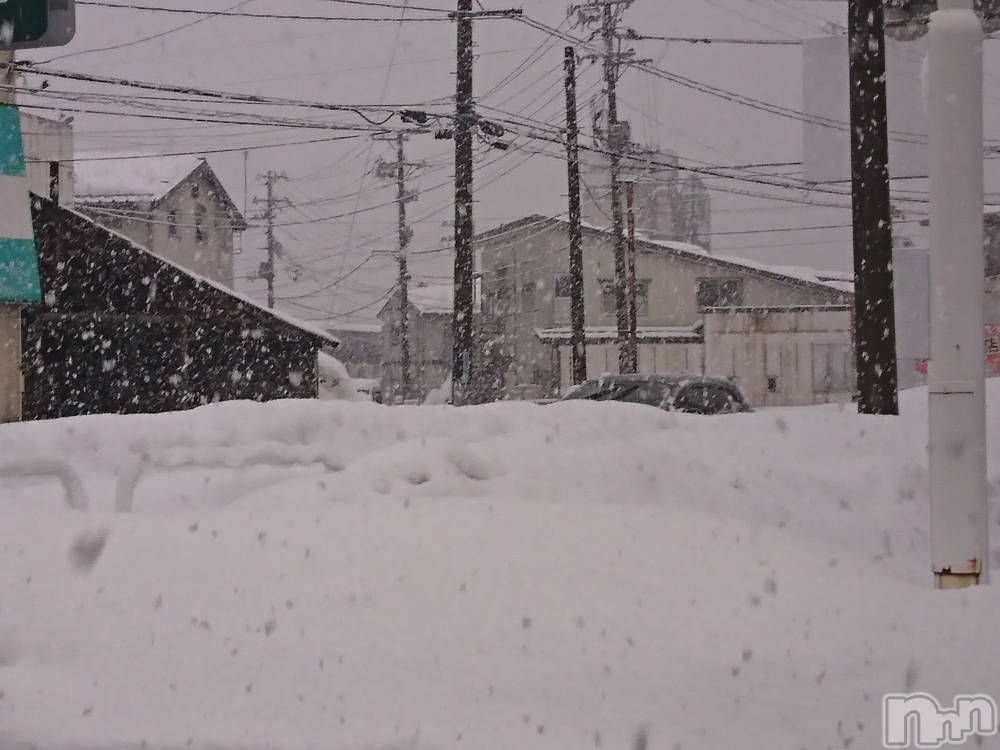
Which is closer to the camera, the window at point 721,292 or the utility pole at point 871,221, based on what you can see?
the utility pole at point 871,221

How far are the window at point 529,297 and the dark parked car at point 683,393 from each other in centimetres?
2676

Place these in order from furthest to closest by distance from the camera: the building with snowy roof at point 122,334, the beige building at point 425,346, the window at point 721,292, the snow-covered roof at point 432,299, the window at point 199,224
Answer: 1. the snow-covered roof at point 432,299
2. the beige building at point 425,346
3. the window at point 199,224
4. the window at point 721,292
5. the building with snowy roof at point 122,334

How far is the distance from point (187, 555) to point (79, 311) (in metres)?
19.7

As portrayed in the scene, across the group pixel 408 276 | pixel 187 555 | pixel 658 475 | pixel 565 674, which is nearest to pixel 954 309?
pixel 658 475

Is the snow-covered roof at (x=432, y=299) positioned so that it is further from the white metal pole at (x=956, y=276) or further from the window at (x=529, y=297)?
the white metal pole at (x=956, y=276)

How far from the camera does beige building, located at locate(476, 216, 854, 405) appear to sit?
1646 inches

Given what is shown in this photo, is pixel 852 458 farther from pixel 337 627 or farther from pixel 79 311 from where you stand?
pixel 79 311

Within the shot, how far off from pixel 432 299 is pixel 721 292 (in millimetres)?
25938

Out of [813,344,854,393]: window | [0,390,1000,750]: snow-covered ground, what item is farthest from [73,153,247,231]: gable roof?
[0,390,1000,750]: snow-covered ground

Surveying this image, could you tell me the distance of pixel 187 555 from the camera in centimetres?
488

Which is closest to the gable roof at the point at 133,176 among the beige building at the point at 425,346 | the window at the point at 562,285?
the window at the point at 562,285

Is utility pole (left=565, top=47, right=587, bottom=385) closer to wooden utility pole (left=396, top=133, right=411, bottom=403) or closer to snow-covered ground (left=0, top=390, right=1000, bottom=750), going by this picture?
wooden utility pole (left=396, top=133, right=411, bottom=403)

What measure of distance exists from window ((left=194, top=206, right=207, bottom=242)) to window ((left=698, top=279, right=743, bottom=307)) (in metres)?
20.1

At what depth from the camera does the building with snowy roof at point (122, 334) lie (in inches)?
891
